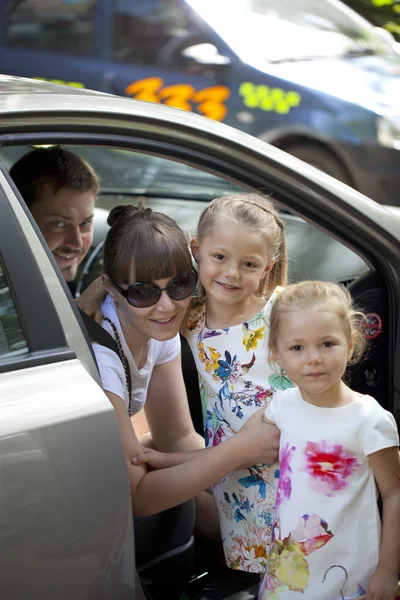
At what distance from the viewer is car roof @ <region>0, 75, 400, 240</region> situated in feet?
6.35

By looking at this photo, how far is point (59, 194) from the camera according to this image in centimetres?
269

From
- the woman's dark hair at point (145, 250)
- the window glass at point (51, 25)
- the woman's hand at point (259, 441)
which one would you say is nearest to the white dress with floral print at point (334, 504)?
the woman's hand at point (259, 441)

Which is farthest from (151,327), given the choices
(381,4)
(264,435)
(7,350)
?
(381,4)

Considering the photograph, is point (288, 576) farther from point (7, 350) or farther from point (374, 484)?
point (7, 350)

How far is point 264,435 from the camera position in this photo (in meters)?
2.09

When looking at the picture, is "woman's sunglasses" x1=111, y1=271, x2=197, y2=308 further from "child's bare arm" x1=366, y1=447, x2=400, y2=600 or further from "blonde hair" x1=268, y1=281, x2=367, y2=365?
"child's bare arm" x1=366, y1=447, x2=400, y2=600

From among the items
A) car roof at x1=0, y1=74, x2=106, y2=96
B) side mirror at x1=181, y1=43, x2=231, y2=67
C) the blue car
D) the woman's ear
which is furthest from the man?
side mirror at x1=181, y1=43, x2=231, y2=67

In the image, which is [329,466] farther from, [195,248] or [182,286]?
[195,248]

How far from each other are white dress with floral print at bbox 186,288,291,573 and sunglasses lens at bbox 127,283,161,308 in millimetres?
239

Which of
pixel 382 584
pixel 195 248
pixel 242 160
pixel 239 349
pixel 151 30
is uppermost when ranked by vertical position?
pixel 151 30

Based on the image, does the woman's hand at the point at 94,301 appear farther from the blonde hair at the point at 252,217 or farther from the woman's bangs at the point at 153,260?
the blonde hair at the point at 252,217

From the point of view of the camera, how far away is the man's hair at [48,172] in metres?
2.66

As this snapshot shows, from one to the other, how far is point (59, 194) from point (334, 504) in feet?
4.16

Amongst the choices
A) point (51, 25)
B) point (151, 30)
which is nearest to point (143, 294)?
point (151, 30)
